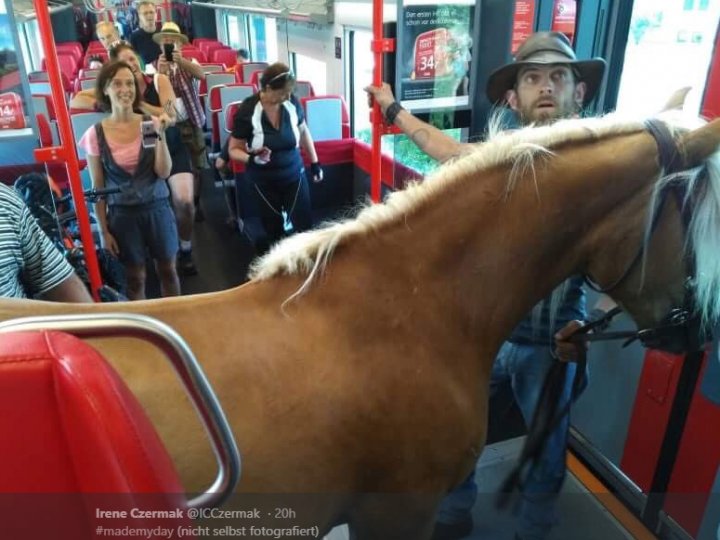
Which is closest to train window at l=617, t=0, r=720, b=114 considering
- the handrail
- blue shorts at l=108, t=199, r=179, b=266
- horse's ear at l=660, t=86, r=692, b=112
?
horse's ear at l=660, t=86, r=692, b=112

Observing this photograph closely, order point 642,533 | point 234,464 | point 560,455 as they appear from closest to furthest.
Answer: point 234,464 < point 560,455 < point 642,533

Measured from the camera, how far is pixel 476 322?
1463 mm

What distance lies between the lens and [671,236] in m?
1.32

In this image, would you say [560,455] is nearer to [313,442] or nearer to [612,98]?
[313,442]

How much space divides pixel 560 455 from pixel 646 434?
597 mm

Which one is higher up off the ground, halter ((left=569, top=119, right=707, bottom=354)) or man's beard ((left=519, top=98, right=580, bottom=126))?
man's beard ((left=519, top=98, right=580, bottom=126))

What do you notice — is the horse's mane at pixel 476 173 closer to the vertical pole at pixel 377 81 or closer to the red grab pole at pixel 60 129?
the vertical pole at pixel 377 81

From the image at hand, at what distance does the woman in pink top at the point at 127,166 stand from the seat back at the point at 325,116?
2882mm

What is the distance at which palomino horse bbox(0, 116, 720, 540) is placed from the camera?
4.16ft

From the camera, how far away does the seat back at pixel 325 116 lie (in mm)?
6035

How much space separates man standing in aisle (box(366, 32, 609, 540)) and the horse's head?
452 mm

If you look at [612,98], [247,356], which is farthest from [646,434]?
[247,356]

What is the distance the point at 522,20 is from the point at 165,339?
8.91 feet

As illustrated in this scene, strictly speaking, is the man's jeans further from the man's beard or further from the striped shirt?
the striped shirt
